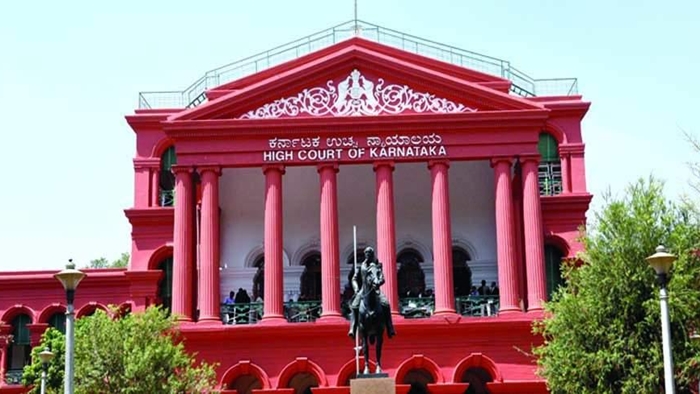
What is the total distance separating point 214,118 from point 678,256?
20.9m

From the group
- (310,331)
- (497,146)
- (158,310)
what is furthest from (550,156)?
(158,310)

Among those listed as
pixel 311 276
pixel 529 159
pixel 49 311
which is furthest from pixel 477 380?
pixel 49 311

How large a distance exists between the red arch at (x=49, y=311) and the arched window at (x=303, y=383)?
12041 mm

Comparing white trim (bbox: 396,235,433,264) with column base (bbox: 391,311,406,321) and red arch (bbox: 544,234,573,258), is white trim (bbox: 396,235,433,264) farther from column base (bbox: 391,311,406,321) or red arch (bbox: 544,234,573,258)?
column base (bbox: 391,311,406,321)

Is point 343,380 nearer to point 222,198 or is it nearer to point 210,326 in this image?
point 210,326

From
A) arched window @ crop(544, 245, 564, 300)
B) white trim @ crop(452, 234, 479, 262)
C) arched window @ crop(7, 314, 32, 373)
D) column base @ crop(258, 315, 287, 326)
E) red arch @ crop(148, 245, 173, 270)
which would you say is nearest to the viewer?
column base @ crop(258, 315, 287, 326)

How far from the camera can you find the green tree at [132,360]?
138 ft

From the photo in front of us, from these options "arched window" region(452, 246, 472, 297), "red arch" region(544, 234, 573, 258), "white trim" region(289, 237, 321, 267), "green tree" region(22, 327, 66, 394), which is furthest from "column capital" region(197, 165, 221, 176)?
"red arch" region(544, 234, 573, 258)

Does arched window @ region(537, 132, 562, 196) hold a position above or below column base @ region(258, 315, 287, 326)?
above

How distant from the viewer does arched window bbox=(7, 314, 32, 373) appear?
54.9m

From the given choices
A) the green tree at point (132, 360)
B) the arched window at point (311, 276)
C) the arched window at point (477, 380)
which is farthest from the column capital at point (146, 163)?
the arched window at point (477, 380)

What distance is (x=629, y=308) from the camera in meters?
38.2

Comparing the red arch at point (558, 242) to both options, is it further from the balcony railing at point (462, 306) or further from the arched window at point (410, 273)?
the arched window at point (410, 273)

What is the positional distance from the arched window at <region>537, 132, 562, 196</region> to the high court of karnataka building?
0.07 m
